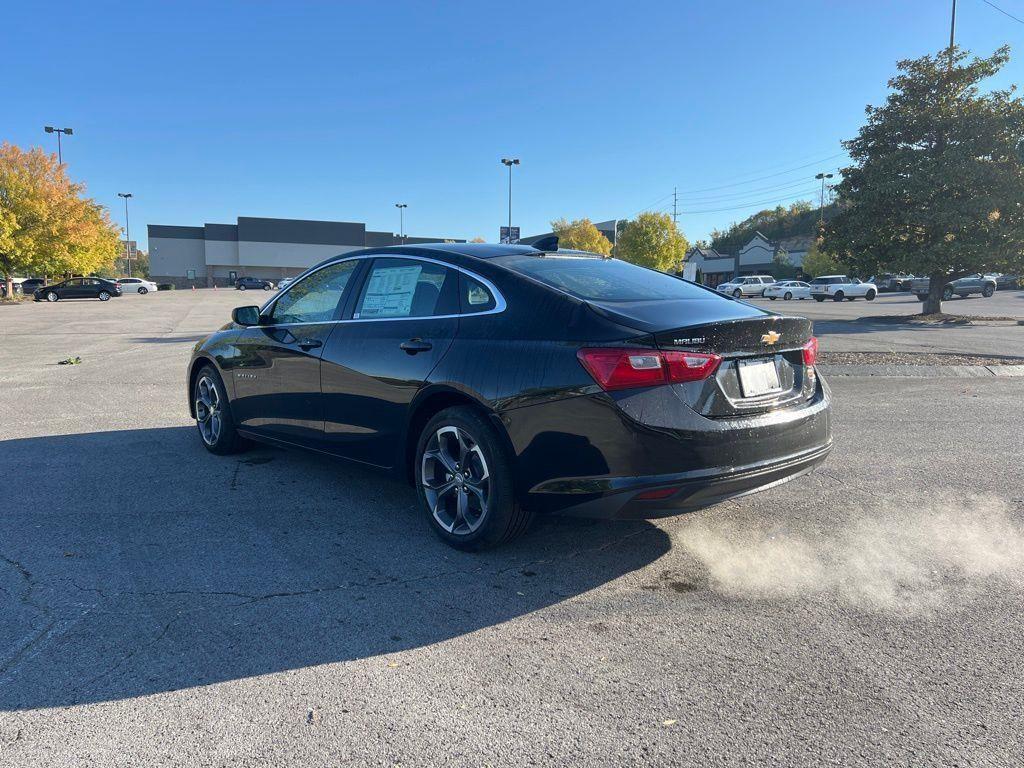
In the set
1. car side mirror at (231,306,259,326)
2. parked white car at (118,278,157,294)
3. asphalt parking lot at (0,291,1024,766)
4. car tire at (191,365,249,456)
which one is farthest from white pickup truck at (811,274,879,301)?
parked white car at (118,278,157,294)

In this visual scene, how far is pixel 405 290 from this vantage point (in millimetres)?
4312

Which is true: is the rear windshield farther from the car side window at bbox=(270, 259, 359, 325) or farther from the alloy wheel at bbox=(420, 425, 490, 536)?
the car side window at bbox=(270, 259, 359, 325)

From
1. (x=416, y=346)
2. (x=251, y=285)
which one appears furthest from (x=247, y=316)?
(x=251, y=285)

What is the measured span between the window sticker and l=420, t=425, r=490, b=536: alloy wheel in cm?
88

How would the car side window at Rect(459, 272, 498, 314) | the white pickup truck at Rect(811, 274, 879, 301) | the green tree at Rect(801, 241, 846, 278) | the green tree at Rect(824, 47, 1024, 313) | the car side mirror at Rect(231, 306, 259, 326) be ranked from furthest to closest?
the green tree at Rect(801, 241, 846, 278)
the white pickup truck at Rect(811, 274, 879, 301)
the green tree at Rect(824, 47, 1024, 313)
the car side mirror at Rect(231, 306, 259, 326)
the car side window at Rect(459, 272, 498, 314)

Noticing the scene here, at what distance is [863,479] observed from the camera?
527cm

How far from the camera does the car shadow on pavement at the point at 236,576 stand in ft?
9.03

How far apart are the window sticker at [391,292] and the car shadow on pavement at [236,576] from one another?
126 cm

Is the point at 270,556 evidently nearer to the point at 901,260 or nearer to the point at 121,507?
the point at 121,507

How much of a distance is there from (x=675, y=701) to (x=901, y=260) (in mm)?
23718

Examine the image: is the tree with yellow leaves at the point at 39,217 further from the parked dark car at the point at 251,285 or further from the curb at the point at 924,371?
the curb at the point at 924,371

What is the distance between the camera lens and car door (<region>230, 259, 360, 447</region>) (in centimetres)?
475

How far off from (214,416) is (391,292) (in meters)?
2.47

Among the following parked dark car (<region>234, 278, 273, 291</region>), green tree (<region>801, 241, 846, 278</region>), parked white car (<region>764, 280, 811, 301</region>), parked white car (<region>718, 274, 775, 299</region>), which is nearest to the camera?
parked white car (<region>764, 280, 811, 301</region>)
